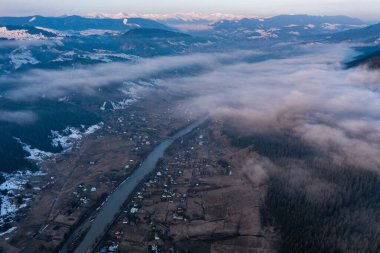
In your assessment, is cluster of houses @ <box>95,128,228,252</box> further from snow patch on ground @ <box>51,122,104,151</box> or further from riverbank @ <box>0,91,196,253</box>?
snow patch on ground @ <box>51,122,104,151</box>

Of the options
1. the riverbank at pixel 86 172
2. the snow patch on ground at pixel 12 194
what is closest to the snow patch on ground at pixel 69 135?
the riverbank at pixel 86 172

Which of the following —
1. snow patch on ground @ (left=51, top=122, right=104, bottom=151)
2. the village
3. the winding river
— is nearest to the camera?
the village

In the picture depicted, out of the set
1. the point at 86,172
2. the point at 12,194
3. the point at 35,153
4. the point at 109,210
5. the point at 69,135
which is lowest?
the point at 109,210

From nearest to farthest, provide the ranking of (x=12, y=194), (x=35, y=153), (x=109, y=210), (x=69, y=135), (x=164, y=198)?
1. (x=109, y=210)
2. (x=164, y=198)
3. (x=12, y=194)
4. (x=35, y=153)
5. (x=69, y=135)

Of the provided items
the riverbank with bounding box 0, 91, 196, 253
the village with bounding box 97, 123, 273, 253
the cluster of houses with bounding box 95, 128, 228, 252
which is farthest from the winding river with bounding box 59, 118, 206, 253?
the cluster of houses with bounding box 95, 128, 228, 252

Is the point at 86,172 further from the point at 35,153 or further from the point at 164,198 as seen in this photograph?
the point at 164,198

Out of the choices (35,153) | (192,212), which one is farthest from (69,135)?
(192,212)

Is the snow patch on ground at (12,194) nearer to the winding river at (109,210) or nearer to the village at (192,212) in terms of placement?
the winding river at (109,210)

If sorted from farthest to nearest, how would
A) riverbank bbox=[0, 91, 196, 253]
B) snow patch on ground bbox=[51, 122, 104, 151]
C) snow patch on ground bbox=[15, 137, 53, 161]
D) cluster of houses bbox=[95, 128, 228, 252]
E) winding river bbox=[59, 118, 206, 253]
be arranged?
snow patch on ground bbox=[51, 122, 104, 151] < snow patch on ground bbox=[15, 137, 53, 161] < riverbank bbox=[0, 91, 196, 253] < cluster of houses bbox=[95, 128, 228, 252] < winding river bbox=[59, 118, 206, 253]

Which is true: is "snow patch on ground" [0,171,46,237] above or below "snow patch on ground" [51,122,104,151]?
below
